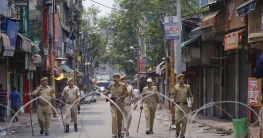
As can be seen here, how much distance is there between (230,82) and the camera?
25641mm

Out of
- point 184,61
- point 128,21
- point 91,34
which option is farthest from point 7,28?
point 91,34

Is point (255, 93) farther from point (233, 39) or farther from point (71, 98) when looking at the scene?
point (71, 98)

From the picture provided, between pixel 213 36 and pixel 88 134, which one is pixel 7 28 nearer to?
pixel 88 134

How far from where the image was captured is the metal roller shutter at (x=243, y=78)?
2270 cm

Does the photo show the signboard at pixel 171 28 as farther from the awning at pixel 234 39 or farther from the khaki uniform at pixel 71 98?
the khaki uniform at pixel 71 98

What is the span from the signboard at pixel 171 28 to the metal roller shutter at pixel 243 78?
10.9 feet

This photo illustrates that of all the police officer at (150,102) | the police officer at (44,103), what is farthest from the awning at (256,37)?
the police officer at (44,103)

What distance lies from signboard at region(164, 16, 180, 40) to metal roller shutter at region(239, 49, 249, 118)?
332 centimetres

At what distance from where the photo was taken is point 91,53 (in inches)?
3551

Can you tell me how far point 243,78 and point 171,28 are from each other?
428cm

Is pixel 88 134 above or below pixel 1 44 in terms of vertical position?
below

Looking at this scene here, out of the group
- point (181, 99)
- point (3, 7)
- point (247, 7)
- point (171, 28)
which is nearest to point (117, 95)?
point (181, 99)

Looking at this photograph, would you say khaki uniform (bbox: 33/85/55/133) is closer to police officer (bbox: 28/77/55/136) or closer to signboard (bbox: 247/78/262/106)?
police officer (bbox: 28/77/55/136)

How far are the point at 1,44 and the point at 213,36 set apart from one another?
8599 millimetres
